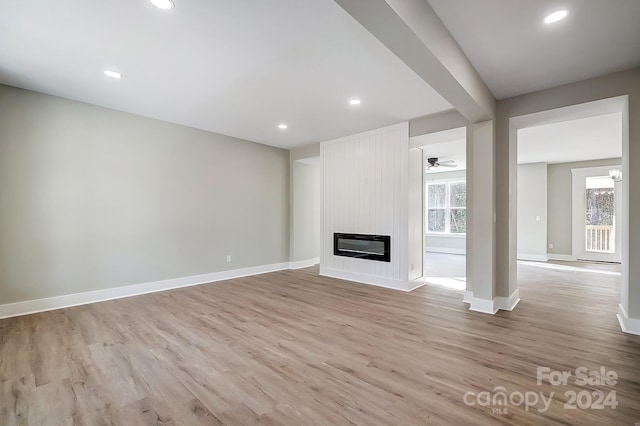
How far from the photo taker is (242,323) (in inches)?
125

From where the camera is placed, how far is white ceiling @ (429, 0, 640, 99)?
6.58ft

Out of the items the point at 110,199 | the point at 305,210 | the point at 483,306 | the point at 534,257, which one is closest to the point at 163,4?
the point at 110,199

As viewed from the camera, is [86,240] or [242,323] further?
[86,240]

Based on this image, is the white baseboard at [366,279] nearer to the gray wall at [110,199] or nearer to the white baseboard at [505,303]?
the white baseboard at [505,303]

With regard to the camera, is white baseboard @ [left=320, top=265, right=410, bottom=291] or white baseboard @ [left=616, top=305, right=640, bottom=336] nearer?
white baseboard @ [left=616, top=305, right=640, bottom=336]

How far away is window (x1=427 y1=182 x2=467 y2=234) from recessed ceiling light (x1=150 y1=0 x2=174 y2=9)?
9298mm

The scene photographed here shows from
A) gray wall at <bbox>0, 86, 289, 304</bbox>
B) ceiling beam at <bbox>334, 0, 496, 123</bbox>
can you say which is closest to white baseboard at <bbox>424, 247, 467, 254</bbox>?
gray wall at <bbox>0, 86, 289, 304</bbox>

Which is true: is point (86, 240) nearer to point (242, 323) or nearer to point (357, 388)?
point (242, 323)

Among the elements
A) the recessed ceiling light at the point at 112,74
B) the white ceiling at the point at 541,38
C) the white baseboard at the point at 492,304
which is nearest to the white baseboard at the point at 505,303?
the white baseboard at the point at 492,304

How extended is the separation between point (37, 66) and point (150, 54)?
4.48 feet

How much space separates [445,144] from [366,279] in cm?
335

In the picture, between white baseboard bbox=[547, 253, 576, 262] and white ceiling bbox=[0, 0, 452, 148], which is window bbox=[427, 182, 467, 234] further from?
white ceiling bbox=[0, 0, 452, 148]

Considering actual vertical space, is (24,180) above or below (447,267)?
Answer: above

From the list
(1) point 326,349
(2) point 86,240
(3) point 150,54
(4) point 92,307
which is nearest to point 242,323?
(1) point 326,349
